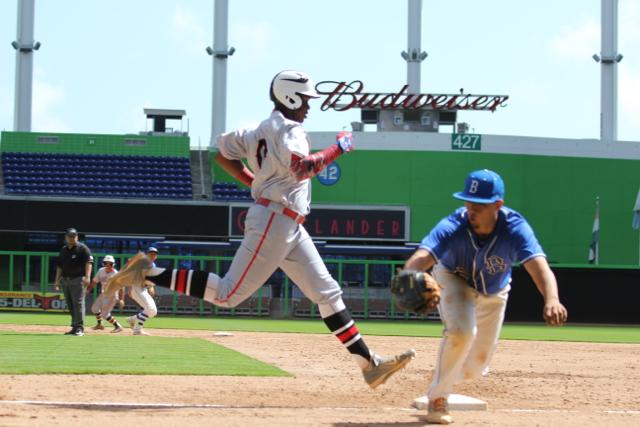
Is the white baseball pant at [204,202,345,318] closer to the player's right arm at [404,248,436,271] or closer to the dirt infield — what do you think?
the dirt infield

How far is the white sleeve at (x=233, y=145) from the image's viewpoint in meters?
8.60

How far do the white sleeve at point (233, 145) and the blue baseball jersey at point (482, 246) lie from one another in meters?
1.83

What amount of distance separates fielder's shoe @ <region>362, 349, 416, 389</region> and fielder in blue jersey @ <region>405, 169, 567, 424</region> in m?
0.54

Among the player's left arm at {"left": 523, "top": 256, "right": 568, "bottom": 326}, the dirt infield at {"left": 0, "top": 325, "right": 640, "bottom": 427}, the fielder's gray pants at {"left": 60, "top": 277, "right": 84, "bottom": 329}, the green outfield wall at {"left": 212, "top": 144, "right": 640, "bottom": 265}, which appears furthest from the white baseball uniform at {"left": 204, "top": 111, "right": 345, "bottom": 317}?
the green outfield wall at {"left": 212, "top": 144, "right": 640, "bottom": 265}

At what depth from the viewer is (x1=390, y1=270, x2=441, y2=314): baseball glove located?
711 centimetres

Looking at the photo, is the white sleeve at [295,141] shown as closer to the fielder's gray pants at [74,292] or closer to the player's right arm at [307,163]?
the player's right arm at [307,163]

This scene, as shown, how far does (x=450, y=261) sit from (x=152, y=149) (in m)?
39.8

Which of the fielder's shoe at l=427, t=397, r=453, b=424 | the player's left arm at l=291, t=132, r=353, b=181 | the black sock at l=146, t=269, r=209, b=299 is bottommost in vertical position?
the fielder's shoe at l=427, t=397, r=453, b=424

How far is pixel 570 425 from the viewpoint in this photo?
25.5 feet

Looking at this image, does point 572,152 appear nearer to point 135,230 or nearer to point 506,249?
point 135,230

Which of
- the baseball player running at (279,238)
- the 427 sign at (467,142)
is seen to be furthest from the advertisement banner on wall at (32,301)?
the baseball player running at (279,238)

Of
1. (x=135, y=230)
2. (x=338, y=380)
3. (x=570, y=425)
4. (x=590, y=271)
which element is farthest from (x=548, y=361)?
(x=135, y=230)

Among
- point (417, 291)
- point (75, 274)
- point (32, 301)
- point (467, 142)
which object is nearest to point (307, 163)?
point (417, 291)

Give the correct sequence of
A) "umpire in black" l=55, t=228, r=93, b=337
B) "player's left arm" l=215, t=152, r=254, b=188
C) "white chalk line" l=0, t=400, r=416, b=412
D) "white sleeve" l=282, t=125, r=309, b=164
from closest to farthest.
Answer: "white chalk line" l=0, t=400, r=416, b=412, "white sleeve" l=282, t=125, r=309, b=164, "player's left arm" l=215, t=152, r=254, b=188, "umpire in black" l=55, t=228, r=93, b=337
